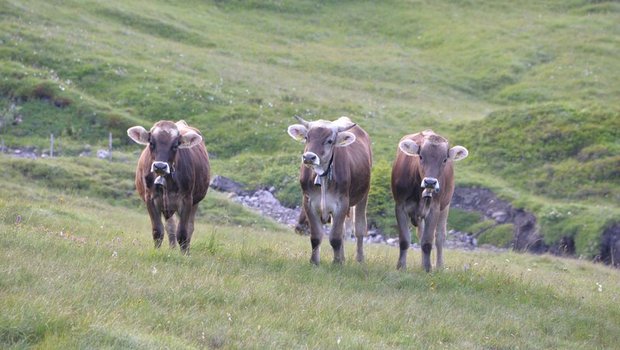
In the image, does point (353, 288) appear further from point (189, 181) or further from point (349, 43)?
point (349, 43)

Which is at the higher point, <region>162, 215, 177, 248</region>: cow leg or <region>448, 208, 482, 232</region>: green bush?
<region>162, 215, 177, 248</region>: cow leg

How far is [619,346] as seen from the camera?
13.8 m

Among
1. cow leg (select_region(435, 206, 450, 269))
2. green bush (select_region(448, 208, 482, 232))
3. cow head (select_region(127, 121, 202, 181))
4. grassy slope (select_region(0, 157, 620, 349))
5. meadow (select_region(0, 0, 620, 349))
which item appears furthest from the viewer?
green bush (select_region(448, 208, 482, 232))

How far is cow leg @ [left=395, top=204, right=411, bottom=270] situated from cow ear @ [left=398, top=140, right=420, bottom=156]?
110cm

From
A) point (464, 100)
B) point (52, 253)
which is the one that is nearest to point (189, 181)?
point (52, 253)

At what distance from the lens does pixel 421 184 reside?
1697 centimetres

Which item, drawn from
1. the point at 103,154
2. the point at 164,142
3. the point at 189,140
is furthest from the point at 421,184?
the point at 103,154

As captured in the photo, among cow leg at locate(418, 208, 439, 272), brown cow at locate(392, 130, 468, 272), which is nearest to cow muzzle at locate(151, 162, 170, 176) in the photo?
brown cow at locate(392, 130, 468, 272)

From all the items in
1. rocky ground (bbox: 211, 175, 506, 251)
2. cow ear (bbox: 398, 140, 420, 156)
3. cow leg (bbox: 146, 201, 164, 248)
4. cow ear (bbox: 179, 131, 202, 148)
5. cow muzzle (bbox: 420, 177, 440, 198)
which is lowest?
rocky ground (bbox: 211, 175, 506, 251)

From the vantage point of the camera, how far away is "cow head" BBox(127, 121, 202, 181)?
51.1 ft

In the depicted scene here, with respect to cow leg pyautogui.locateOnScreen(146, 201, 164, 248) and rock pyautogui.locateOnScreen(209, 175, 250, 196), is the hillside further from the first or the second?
cow leg pyautogui.locateOnScreen(146, 201, 164, 248)

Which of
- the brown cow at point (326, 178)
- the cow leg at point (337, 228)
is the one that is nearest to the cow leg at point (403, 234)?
the brown cow at point (326, 178)

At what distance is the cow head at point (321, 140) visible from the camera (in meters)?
16.0

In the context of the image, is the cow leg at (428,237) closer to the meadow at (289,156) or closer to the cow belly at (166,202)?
the meadow at (289,156)
